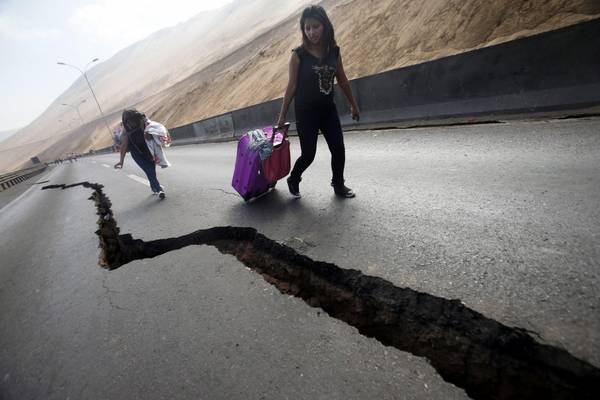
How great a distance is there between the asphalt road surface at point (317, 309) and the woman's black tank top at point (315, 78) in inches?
43.5

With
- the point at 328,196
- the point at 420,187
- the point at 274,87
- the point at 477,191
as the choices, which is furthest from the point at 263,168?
the point at 274,87

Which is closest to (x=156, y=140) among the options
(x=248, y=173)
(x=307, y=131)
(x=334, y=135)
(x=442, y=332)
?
(x=248, y=173)

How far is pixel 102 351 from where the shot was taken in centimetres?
194

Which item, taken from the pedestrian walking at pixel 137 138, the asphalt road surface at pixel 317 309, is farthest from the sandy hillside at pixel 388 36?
the pedestrian walking at pixel 137 138

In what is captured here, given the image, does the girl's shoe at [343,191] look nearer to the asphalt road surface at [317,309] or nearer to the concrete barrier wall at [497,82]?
the asphalt road surface at [317,309]

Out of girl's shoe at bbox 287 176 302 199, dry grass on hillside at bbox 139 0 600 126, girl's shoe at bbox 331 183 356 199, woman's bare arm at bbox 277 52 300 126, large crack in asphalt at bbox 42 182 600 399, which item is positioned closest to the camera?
large crack in asphalt at bbox 42 182 600 399

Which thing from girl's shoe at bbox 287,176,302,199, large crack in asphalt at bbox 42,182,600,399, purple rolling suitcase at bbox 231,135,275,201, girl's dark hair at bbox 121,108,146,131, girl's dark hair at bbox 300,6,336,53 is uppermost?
girl's dark hair at bbox 300,6,336,53

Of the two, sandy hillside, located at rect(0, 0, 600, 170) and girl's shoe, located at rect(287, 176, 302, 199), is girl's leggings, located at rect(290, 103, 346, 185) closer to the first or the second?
girl's shoe, located at rect(287, 176, 302, 199)

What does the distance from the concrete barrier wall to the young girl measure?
12.5 ft

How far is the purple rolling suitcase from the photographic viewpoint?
12.0 feet

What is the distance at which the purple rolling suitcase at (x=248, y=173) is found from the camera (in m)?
3.67

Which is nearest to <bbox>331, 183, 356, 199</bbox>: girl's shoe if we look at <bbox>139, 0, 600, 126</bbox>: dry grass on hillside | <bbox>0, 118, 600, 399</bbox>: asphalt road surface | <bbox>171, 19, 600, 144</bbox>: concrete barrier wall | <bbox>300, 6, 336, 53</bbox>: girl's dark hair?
<bbox>0, 118, 600, 399</bbox>: asphalt road surface

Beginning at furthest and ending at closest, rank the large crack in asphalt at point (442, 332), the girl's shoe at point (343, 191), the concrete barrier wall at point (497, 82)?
the concrete barrier wall at point (497, 82), the girl's shoe at point (343, 191), the large crack in asphalt at point (442, 332)

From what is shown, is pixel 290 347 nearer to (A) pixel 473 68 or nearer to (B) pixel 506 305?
(B) pixel 506 305
